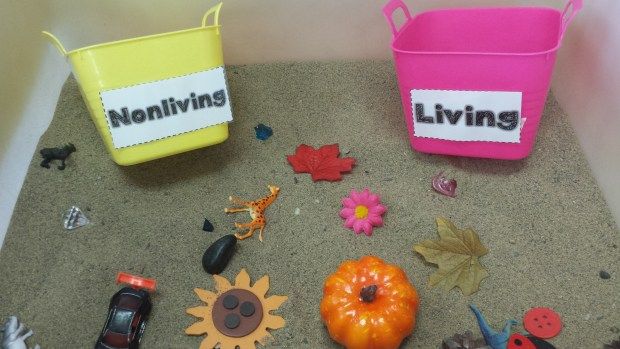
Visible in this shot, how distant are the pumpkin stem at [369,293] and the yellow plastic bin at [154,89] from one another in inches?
17.1

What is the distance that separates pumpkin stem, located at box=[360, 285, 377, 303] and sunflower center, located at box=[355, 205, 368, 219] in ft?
0.72

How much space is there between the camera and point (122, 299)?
0.88 meters

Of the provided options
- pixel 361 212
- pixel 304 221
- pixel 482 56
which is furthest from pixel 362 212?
pixel 482 56

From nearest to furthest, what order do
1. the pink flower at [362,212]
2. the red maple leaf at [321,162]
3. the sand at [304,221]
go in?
the sand at [304,221] < the pink flower at [362,212] < the red maple leaf at [321,162]

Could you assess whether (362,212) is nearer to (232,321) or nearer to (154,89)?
(232,321)

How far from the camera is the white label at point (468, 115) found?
96 cm

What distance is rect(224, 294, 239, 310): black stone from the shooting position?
0.89 m

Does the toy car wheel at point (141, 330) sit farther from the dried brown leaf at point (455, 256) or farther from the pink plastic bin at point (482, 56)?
the pink plastic bin at point (482, 56)

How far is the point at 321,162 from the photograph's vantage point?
1.12 meters

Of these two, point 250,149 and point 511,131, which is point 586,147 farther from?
point 250,149

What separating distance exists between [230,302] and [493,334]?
408 mm

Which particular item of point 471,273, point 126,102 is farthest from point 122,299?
point 471,273

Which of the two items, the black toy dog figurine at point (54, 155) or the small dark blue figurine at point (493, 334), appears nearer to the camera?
the small dark blue figurine at point (493, 334)

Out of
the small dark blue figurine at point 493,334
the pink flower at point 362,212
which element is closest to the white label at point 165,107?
the pink flower at point 362,212
